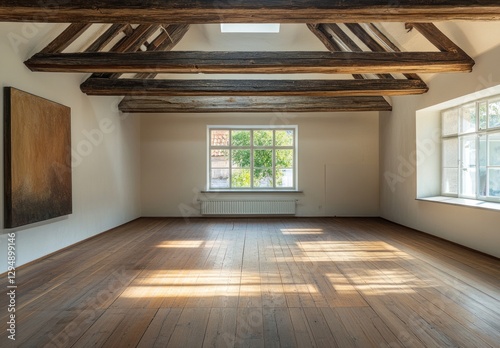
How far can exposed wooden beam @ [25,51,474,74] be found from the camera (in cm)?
438

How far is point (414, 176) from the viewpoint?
6.53m

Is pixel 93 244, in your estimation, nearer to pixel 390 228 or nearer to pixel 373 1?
pixel 373 1

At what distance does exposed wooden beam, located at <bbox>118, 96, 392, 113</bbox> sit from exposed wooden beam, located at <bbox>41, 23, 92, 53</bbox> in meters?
2.78

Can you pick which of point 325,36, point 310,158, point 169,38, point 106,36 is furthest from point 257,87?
point 310,158

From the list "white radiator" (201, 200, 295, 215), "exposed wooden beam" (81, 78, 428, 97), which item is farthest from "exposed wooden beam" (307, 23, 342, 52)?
"white radiator" (201, 200, 295, 215)

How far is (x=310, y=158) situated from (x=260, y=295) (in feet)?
19.6

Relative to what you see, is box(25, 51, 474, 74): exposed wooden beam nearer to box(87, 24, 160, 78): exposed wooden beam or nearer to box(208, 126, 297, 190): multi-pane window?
box(87, 24, 160, 78): exposed wooden beam

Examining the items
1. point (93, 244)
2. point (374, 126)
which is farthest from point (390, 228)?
point (93, 244)

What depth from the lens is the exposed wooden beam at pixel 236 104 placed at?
7281 millimetres

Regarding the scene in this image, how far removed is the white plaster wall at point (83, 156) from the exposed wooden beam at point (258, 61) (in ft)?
1.49

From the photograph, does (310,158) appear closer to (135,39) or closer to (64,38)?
(135,39)

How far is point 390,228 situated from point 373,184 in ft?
6.60

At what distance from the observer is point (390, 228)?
6.82 meters

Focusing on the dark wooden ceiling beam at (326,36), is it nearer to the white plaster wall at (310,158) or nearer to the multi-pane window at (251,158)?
the white plaster wall at (310,158)
